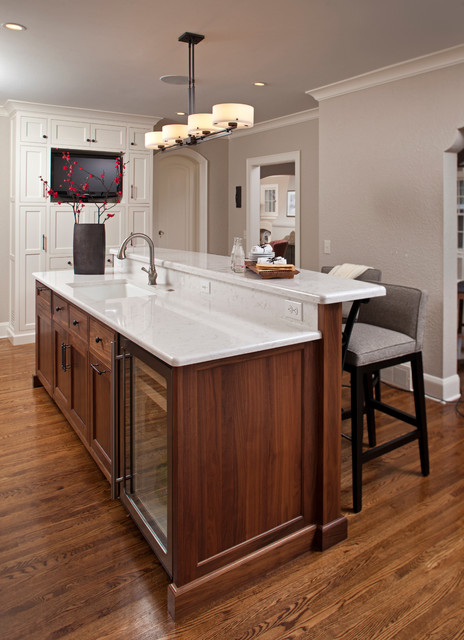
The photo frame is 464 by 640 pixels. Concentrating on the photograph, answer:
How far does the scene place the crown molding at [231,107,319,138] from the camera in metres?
5.48

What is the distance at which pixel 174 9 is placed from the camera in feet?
9.31

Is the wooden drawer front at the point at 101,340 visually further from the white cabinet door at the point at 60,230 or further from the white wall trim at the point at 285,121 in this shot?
the white wall trim at the point at 285,121

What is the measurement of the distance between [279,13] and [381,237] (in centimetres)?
193

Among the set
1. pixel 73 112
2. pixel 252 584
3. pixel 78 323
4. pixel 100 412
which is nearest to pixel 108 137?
pixel 73 112

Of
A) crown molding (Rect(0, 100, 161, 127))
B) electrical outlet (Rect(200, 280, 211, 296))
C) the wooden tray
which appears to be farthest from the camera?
crown molding (Rect(0, 100, 161, 127))

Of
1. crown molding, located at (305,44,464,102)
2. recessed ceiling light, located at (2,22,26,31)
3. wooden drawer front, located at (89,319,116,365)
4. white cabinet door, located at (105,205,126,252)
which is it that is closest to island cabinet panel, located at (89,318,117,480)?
wooden drawer front, located at (89,319,116,365)

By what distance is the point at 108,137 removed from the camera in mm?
5688

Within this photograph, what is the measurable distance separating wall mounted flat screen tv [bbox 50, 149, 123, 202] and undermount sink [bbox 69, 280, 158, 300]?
7.11 feet

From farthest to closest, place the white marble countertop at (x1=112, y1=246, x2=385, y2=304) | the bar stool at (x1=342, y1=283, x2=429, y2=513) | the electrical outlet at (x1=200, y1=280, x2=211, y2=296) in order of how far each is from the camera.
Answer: the electrical outlet at (x1=200, y1=280, x2=211, y2=296) < the bar stool at (x1=342, y1=283, x2=429, y2=513) < the white marble countertop at (x1=112, y1=246, x2=385, y2=304)

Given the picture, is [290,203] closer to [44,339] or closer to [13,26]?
[44,339]

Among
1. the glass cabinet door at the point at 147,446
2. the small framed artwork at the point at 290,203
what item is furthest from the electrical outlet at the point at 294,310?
the small framed artwork at the point at 290,203

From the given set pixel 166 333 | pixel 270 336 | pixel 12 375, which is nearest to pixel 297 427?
pixel 270 336

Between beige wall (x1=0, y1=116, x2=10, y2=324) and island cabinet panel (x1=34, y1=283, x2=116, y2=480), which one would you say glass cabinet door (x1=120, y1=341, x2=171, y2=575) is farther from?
beige wall (x1=0, y1=116, x2=10, y2=324)

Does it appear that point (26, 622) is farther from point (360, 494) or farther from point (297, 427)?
point (360, 494)
